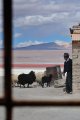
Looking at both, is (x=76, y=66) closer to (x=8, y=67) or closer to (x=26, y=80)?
(x=26, y=80)

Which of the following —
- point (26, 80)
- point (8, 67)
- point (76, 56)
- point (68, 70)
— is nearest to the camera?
point (8, 67)

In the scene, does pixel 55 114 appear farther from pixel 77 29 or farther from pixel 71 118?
pixel 77 29

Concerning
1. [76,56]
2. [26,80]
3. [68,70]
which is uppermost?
[76,56]

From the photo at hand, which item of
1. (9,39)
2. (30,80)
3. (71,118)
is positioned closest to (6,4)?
(9,39)

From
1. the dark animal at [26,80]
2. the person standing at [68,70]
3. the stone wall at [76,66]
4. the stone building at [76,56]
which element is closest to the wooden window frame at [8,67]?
the stone building at [76,56]

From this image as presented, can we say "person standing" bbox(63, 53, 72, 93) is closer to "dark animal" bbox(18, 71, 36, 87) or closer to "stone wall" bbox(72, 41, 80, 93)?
"stone wall" bbox(72, 41, 80, 93)

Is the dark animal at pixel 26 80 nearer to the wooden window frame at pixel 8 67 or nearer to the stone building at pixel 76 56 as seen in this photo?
the stone building at pixel 76 56

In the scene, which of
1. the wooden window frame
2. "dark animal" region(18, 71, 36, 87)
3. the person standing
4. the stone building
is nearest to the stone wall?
the stone building

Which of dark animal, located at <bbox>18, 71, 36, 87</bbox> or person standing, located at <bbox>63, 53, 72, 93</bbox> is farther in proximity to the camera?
dark animal, located at <bbox>18, 71, 36, 87</bbox>

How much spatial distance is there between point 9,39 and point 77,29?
872 centimetres

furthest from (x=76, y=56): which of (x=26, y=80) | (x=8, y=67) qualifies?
(x=8, y=67)

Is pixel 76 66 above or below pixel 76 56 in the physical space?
→ below

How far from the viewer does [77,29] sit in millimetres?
9805

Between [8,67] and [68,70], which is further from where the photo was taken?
[68,70]
